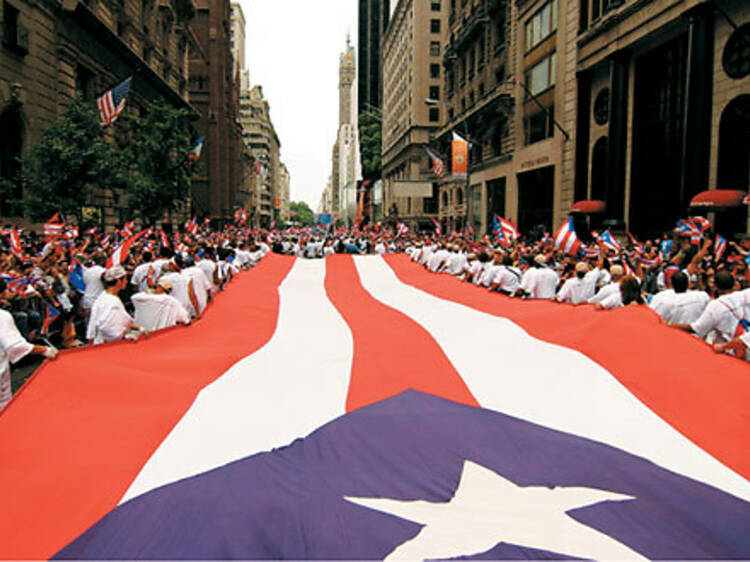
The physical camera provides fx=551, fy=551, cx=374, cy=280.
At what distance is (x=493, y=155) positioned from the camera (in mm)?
41562

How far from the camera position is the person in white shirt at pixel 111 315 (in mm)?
6105

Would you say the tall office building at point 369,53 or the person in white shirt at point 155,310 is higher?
the tall office building at point 369,53

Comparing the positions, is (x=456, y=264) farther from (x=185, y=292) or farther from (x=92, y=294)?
(x=92, y=294)

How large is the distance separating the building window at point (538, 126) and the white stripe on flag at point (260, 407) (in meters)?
28.0

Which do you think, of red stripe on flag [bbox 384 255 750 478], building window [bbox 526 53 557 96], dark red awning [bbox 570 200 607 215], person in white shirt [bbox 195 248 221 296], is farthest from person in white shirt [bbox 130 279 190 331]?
building window [bbox 526 53 557 96]

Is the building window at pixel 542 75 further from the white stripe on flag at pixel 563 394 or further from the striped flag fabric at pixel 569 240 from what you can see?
the white stripe on flag at pixel 563 394

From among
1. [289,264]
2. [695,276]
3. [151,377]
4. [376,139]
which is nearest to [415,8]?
[376,139]

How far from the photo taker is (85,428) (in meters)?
4.07

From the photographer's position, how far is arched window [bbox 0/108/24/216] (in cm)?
2069

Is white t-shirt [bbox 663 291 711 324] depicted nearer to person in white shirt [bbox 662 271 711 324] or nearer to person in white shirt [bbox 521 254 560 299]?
person in white shirt [bbox 662 271 711 324]

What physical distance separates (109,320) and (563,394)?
4832mm

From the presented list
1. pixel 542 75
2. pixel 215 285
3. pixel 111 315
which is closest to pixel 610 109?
pixel 542 75

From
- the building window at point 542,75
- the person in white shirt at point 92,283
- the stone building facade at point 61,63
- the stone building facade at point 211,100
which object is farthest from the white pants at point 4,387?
the stone building facade at point 211,100

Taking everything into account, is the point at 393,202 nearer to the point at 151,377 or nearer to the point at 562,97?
the point at 562,97
